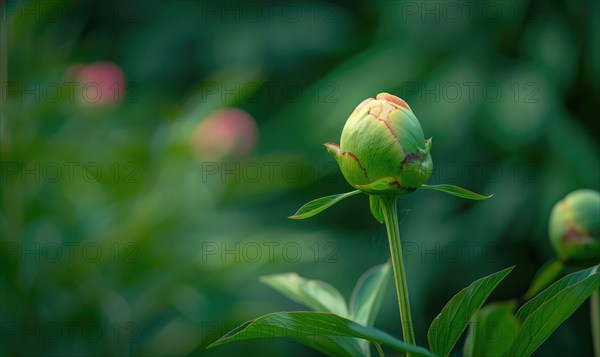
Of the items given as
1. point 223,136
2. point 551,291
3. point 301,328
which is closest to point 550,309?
point 551,291

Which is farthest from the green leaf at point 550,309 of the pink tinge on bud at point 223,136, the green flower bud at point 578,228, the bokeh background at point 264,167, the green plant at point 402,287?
the pink tinge on bud at point 223,136

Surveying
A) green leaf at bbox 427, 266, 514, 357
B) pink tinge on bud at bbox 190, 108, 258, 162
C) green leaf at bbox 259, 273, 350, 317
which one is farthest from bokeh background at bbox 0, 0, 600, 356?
green leaf at bbox 427, 266, 514, 357

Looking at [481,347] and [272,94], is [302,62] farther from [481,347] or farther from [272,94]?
[481,347]

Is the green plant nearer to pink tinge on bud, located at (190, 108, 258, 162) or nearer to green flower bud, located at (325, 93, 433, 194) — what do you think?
green flower bud, located at (325, 93, 433, 194)

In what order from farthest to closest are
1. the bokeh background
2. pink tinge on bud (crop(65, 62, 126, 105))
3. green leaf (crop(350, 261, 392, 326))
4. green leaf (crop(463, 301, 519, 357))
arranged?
pink tinge on bud (crop(65, 62, 126, 105)) → the bokeh background → green leaf (crop(350, 261, 392, 326)) → green leaf (crop(463, 301, 519, 357))

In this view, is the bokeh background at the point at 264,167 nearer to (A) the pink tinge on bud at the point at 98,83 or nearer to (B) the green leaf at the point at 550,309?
(A) the pink tinge on bud at the point at 98,83

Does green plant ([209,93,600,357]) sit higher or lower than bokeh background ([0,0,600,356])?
higher

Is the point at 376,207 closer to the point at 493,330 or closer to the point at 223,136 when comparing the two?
the point at 493,330
